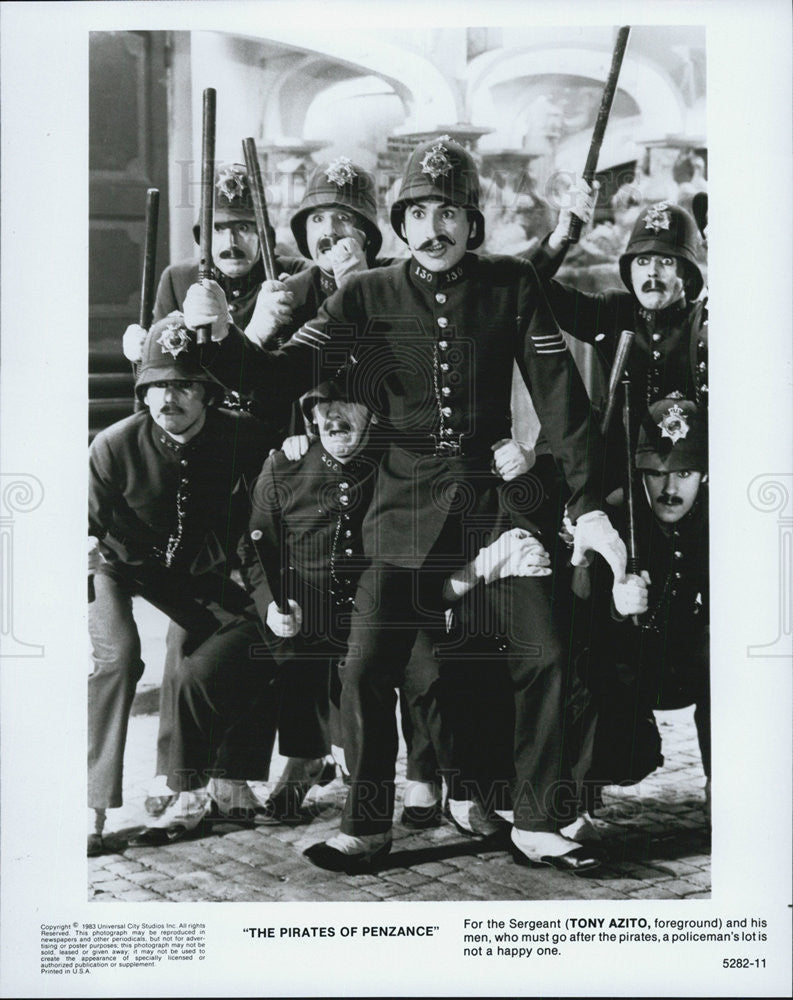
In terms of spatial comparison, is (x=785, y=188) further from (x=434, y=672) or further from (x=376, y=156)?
(x=434, y=672)

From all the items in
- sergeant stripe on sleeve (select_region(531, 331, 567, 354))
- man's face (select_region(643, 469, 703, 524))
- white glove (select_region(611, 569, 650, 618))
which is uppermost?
sergeant stripe on sleeve (select_region(531, 331, 567, 354))

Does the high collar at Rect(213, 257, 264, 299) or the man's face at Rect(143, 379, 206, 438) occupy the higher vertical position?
the high collar at Rect(213, 257, 264, 299)

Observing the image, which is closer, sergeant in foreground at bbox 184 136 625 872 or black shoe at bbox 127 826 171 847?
sergeant in foreground at bbox 184 136 625 872

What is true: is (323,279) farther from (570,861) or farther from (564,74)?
(570,861)

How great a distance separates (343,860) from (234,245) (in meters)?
1.96

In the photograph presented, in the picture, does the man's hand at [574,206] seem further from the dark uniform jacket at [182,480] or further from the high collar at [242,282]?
the dark uniform jacket at [182,480]

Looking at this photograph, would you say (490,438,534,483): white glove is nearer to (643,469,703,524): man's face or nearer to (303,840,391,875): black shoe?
(643,469,703,524): man's face

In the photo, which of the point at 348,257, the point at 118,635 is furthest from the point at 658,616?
the point at 118,635

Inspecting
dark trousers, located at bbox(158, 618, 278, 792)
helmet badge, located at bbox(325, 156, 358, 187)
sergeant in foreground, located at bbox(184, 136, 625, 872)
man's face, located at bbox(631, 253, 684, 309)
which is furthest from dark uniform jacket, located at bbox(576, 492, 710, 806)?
helmet badge, located at bbox(325, 156, 358, 187)

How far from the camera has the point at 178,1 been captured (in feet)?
14.9

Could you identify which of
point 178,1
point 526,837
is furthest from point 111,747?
point 178,1

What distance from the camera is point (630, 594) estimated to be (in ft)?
14.9

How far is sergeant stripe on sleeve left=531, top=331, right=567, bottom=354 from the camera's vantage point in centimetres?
449

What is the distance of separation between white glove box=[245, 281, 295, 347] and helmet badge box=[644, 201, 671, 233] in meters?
1.14
